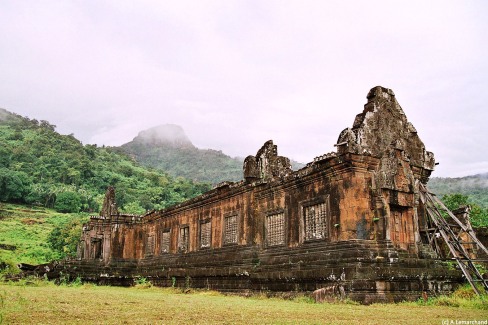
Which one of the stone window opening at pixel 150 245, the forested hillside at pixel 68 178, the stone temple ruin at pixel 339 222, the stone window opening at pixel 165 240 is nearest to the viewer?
the stone temple ruin at pixel 339 222

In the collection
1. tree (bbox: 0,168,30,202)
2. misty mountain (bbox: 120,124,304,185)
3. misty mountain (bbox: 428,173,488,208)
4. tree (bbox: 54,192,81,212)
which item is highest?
misty mountain (bbox: 120,124,304,185)

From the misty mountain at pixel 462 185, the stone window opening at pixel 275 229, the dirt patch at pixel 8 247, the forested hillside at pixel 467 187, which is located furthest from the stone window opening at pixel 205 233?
the misty mountain at pixel 462 185

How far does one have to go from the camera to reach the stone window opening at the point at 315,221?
13.0 meters

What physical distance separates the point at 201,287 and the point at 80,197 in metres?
60.0

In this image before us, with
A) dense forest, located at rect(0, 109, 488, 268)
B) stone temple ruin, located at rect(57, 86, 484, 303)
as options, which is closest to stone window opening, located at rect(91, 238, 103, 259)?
stone temple ruin, located at rect(57, 86, 484, 303)

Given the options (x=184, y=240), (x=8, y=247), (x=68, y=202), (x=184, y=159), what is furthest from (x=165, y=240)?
(x=184, y=159)

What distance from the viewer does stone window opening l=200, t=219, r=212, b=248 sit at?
19.4 metres

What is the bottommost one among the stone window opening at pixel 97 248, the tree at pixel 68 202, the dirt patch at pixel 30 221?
the stone window opening at pixel 97 248

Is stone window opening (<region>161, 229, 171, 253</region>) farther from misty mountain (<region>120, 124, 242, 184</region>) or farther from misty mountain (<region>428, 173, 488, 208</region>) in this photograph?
misty mountain (<region>120, 124, 242, 184</region>)

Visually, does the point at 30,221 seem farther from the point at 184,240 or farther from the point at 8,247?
the point at 184,240

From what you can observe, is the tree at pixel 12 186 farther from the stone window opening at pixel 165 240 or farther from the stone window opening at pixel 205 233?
the stone window opening at pixel 205 233

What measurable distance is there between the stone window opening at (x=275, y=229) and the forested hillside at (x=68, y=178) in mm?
54978

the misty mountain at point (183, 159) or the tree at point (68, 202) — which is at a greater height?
the misty mountain at point (183, 159)

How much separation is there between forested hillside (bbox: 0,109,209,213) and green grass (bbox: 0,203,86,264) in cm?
289
